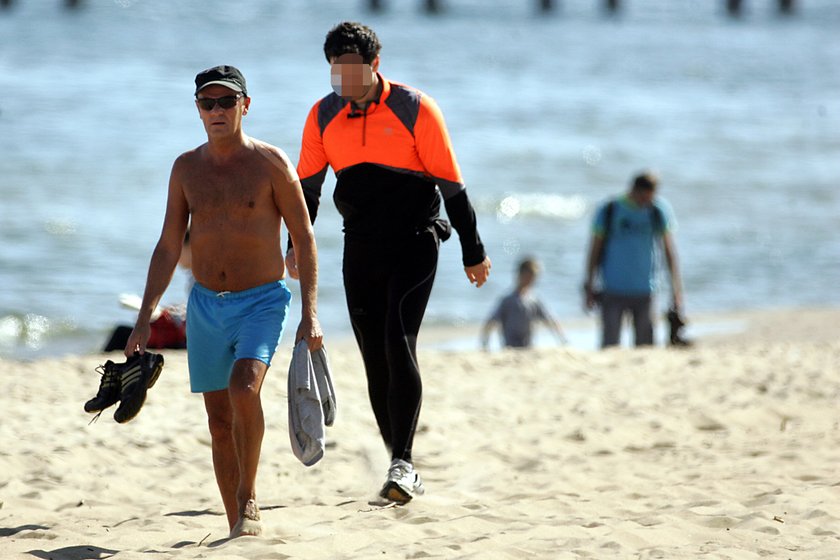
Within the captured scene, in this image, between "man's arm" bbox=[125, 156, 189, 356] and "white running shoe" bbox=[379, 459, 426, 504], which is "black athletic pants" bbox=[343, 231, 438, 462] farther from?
"man's arm" bbox=[125, 156, 189, 356]

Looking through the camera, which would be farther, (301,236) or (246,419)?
(301,236)

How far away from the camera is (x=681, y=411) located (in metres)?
7.85

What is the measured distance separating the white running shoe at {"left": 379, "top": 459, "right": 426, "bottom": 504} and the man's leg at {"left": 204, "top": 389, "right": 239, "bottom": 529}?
0.79 metres

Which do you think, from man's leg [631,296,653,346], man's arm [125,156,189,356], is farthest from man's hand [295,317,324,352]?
man's leg [631,296,653,346]

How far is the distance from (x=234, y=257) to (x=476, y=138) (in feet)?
75.8

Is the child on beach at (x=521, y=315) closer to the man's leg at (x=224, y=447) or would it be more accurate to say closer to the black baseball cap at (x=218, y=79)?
the man's leg at (x=224, y=447)

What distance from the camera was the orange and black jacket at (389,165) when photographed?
508cm

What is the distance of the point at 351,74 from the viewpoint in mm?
4973

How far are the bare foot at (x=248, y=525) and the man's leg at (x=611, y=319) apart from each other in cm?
584

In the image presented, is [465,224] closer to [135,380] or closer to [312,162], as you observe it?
[312,162]

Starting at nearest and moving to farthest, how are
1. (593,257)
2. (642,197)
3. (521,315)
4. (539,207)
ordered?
(642,197) < (593,257) < (521,315) < (539,207)

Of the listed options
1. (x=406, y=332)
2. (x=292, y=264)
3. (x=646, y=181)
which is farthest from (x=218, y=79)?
(x=646, y=181)

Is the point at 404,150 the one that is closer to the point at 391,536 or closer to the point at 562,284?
the point at 391,536

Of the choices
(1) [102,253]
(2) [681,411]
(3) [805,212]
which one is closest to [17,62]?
(1) [102,253]
